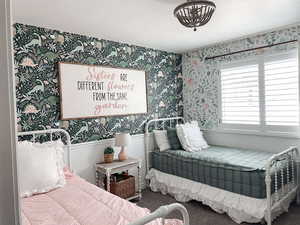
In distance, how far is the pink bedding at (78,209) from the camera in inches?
61.7

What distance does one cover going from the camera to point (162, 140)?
3670mm

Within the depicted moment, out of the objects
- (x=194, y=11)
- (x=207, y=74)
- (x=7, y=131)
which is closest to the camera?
(x=7, y=131)

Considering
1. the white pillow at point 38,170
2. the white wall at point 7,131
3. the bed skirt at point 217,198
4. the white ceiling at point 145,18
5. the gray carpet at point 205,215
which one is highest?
the white ceiling at point 145,18

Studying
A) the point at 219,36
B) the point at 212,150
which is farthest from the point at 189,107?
the point at 219,36

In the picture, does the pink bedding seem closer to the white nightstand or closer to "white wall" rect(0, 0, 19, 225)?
the white nightstand

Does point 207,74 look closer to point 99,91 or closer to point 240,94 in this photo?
point 240,94

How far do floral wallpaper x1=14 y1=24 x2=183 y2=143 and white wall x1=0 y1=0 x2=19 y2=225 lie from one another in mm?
2358

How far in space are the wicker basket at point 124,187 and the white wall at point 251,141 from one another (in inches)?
64.3

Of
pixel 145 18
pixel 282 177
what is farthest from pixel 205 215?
pixel 145 18

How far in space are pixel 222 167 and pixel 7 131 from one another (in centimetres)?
267

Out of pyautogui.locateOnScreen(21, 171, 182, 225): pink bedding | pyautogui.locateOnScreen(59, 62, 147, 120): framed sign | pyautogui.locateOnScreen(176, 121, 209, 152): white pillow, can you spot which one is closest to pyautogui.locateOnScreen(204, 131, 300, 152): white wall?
pyautogui.locateOnScreen(176, 121, 209, 152): white pillow

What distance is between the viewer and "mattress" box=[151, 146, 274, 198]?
248 centimetres

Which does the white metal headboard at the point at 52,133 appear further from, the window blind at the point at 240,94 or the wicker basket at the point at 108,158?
the window blind at the point at 240,94

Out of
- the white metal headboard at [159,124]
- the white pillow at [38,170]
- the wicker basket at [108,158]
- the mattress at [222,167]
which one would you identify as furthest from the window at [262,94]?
the white pillow at [38,170]
